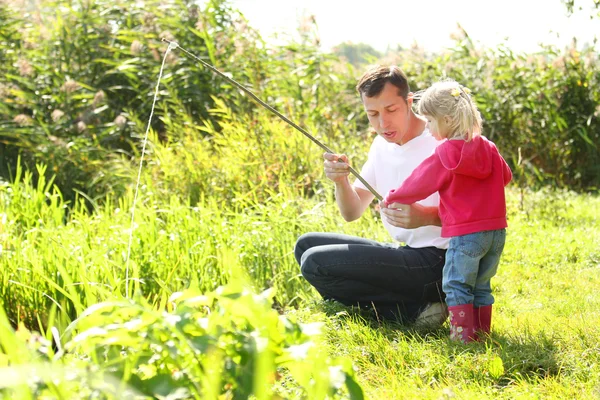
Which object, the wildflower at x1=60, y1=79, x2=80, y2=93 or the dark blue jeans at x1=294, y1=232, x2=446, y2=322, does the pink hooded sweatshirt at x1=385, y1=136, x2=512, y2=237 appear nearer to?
the dark blue jeans at x1=294, y1=232, x2=446, y2=322

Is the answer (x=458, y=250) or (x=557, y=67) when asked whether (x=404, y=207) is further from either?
(x=557, y=67)

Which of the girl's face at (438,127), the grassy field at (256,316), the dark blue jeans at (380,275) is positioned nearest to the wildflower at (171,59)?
the grassy field at (256,316)

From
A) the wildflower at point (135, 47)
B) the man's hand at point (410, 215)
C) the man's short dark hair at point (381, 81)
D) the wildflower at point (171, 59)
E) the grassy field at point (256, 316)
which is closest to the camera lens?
the grassy field at point (256, 316)

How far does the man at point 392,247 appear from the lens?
318 centimetres

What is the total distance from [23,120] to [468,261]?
493cm

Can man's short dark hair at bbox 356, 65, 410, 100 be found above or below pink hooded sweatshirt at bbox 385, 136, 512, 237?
above

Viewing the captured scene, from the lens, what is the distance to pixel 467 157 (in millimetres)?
2818

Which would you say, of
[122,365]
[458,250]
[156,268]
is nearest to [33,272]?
[156,268]

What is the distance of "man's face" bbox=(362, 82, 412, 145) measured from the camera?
3.18m

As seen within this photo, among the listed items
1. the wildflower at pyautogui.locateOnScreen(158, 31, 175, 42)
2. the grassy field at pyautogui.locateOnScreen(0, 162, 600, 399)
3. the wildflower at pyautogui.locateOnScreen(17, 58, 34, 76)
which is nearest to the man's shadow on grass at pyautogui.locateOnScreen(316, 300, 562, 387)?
the grassy field at pyautogui.locateOnScreen(0, 162, 600, 399)

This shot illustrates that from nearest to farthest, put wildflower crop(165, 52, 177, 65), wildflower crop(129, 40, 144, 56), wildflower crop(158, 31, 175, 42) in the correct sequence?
1. wildflower crop(165, 52, 177, 65)
2. wildflower crop(129, 40, 144, 56)
3. wildflower crop(158, 31, 175, 42)

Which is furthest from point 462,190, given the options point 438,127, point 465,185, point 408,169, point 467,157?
point 408,169

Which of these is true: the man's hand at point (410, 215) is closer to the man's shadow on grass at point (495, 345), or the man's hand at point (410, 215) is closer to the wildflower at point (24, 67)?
the man's shadow on grass at point (495, 345)

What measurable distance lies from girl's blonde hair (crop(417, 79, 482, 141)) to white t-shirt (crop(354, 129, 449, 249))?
1.14 feet
